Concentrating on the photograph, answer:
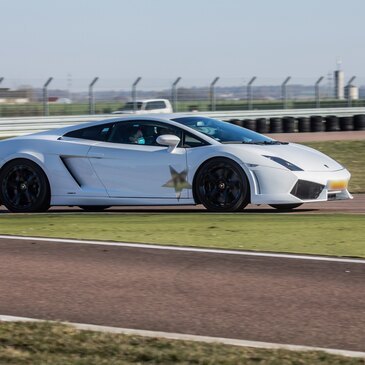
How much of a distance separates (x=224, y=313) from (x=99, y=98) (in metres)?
33.4

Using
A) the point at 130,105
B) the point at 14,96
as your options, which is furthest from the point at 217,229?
the point at 130,105

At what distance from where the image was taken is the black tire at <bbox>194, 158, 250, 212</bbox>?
1180cm

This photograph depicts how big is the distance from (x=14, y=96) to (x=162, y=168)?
2624 centimetres

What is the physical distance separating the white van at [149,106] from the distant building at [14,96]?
4330 millimetres

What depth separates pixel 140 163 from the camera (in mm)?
12289

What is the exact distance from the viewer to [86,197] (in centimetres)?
1253

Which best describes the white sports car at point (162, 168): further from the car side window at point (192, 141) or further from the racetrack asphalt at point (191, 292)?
the racetrack asphalt at point (191, 292)

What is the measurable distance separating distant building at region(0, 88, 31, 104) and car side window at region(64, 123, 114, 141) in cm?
2417

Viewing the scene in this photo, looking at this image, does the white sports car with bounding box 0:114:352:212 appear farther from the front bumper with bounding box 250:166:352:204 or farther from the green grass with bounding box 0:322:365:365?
the green grass with bounding box 0:322:365:365

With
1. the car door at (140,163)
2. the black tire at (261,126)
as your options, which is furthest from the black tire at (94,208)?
the black tire at (261,126)

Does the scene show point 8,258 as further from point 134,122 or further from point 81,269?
point 134,122

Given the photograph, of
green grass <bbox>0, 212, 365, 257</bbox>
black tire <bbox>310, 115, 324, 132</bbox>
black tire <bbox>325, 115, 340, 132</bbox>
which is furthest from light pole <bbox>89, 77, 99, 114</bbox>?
green grass <bbox>0, 212, 365, 257</bbox>

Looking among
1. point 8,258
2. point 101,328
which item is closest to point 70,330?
point 101,328

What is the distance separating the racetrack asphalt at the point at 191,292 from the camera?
20.3ft
